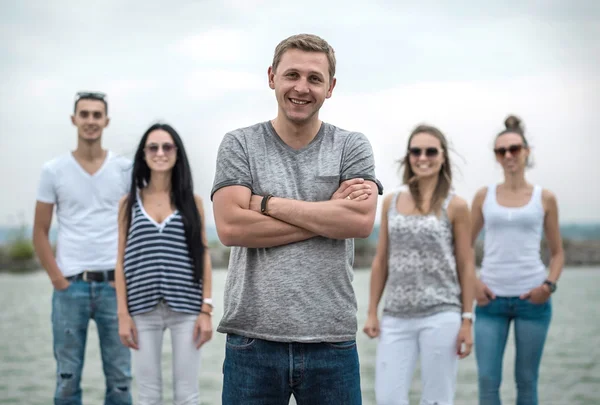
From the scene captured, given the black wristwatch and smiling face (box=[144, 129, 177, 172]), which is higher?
smiling face (box=[144, 129, 177, 172])

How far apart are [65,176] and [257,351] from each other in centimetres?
288

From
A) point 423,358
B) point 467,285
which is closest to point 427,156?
point 467,285

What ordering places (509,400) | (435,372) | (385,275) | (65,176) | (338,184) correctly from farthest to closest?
(509,400)
(65,176)
(385,275)
(435,372)
(338,184)

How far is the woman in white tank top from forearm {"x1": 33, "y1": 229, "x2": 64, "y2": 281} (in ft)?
9.14

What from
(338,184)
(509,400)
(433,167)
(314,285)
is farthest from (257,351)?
(509,400)

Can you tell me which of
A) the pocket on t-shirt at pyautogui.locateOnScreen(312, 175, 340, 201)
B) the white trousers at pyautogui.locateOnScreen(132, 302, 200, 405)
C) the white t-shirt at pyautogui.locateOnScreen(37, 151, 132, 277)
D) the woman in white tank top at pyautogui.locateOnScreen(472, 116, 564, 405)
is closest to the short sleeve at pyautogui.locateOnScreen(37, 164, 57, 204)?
the white t-shirt at pyautogui.locateOnScreen(37, 151, 132, 277)

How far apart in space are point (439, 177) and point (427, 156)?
166 millimetres

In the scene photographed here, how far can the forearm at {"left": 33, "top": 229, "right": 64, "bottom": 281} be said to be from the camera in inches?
191

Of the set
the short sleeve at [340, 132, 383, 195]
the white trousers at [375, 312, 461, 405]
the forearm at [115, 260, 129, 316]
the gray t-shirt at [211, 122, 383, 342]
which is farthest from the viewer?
the forearm at [115, 260, 129, 316]

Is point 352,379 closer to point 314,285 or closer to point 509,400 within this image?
point 314,285

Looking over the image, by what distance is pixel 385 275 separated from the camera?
4.60 metres

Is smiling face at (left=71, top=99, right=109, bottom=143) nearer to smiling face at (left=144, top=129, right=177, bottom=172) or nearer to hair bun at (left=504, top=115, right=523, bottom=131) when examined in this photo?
smiling face at (left=144, top=129, right=177, bottom=172)

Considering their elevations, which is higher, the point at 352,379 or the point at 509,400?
the point at 352,379

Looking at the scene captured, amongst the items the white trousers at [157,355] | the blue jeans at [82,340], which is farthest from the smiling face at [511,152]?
the blue jeans at [82,340]
